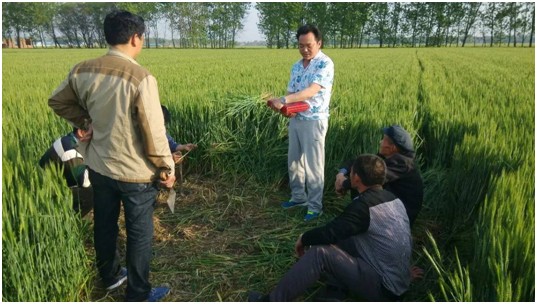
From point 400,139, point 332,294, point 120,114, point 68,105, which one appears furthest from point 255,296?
point 68,105

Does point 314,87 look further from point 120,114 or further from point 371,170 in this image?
point 120,114

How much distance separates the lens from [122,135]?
6.09 feet

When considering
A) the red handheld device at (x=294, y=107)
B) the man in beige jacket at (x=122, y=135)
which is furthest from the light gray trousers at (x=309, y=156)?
the man in beige jacket at (x=122, y=135)

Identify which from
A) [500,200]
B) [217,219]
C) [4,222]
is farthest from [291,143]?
[4,222]

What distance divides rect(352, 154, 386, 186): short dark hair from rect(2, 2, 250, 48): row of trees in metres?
57.4

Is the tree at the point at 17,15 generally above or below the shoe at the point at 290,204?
above

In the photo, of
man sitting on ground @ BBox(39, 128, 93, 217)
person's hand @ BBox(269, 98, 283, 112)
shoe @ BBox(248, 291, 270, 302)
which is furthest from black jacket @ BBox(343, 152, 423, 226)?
man sitting on ground @ BBox(39, 128, 93, 217)

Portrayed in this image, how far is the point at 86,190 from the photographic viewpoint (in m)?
2.60

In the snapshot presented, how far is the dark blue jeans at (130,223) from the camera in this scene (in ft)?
6.43

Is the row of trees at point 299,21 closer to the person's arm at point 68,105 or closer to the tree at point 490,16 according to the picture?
the tree at point 490,16

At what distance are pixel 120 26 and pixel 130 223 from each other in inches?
38.6

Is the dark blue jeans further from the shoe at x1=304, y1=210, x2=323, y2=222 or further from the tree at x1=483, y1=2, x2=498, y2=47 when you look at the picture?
the tree at x1=483, y1=2, x2=498, y2=47

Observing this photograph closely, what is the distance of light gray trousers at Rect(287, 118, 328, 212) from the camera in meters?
3.04

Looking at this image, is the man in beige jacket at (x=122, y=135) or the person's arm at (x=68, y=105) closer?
the man in beige jacket at (x=122, y=135)
